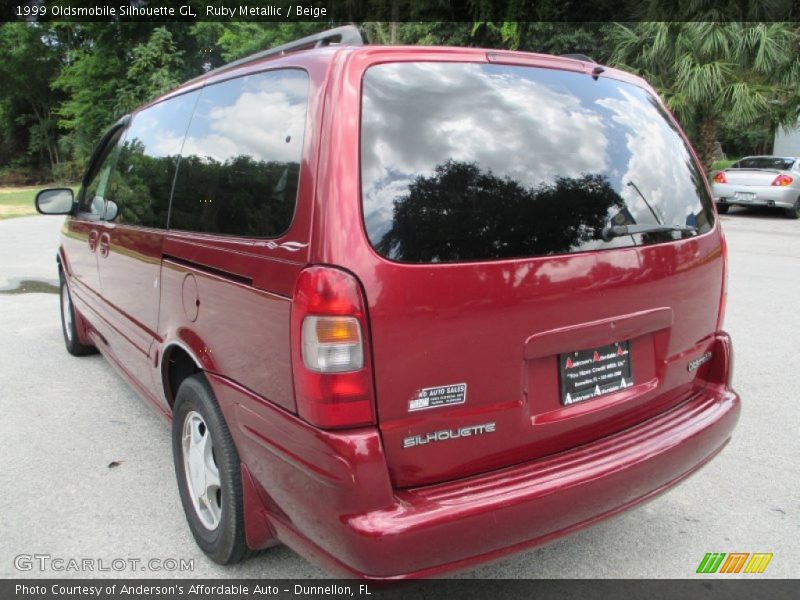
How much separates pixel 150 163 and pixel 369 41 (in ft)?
4.93

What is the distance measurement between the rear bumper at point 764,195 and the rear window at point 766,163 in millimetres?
995

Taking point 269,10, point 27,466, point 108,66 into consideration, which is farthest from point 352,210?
point 108,66

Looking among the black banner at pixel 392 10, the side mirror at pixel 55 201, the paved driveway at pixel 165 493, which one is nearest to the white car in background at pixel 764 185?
the black banner at pixel 392 10

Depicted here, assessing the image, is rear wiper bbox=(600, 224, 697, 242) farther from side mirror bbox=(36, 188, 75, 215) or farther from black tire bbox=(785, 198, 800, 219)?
black tire bbox=(785, 198, 800, 219)

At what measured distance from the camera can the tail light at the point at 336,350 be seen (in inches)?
70.7

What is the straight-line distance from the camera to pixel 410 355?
1.84 metres

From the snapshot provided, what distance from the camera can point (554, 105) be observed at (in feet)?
7.27

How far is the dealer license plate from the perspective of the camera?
2127mm

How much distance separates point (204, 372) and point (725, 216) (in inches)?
660

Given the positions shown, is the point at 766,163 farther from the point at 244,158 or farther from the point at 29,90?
the point at 29,90

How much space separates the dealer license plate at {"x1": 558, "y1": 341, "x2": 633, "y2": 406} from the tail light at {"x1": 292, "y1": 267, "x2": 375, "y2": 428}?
0.69 metres

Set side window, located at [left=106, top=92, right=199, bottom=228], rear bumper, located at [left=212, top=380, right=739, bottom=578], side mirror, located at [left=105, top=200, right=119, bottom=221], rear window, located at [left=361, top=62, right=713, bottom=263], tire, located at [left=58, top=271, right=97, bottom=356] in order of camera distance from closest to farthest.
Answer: rear bumper, located at [left=212, top=380, right=739, bottom=578], rear window, located at [left=361, top=62, right=713, bottom=263], side window, located at [left=106, top=92, right=199, bottom=228], side mirror, located at [left=105, top=200, right=119, bottom=221], tire, located at [left=58, top=271, right=97, bottom=356]

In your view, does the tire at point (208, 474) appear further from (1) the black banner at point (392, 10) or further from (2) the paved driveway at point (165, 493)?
(1) the black banner at point (392, 10)

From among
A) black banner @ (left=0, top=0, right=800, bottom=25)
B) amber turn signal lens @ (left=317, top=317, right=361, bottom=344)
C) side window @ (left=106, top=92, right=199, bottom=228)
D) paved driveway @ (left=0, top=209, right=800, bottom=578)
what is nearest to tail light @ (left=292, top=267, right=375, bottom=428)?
amber turn signal lens @ (left=317, top=317, right=361, bottom=344)
